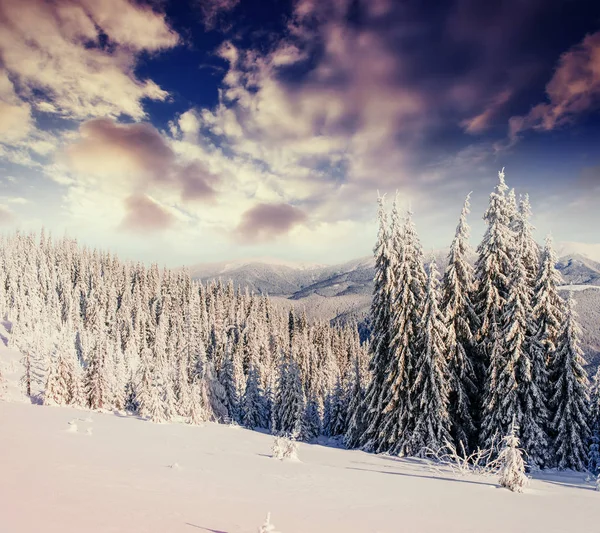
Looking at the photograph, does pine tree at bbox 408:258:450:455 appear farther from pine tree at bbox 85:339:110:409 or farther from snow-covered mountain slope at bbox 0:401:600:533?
pine tree at bbox 85:339:110:409

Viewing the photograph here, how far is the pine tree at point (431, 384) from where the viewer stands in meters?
20.2

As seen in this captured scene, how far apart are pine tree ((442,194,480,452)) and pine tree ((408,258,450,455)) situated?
2.31ft

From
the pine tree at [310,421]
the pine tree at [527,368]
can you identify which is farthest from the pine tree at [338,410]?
the pine tree at [527,368]

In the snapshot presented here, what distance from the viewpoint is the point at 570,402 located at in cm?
1988

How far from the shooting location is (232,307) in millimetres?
108750

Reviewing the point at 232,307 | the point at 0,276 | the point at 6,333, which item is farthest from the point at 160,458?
the point at 0,276

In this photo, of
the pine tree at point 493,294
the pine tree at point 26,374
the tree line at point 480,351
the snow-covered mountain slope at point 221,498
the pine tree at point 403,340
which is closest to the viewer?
the snow-covered mountain slope at point 221,498

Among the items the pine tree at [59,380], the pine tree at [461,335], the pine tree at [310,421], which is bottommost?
the pine tree at [310,421]

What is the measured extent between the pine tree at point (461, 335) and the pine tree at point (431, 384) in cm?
70

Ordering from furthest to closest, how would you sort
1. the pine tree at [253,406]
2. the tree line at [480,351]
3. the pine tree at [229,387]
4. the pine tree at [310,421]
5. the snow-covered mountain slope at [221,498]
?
the pine tree at [229,387], the pine tree at [253,406], the pine tree at [310,421], the tree line at [480,351], the snow-covered mountain slope at [221,498]

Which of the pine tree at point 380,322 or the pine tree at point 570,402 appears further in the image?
the pine tree at point 380,322

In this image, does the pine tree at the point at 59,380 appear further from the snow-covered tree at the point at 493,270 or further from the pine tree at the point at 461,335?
the snow-covered tree at the point at 493,270

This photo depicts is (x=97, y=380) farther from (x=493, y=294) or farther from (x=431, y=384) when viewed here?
(x=493, y=294)

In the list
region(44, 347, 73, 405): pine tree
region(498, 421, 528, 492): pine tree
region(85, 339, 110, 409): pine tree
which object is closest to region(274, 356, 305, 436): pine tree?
region(85, 339, 110, 409): pine tree
